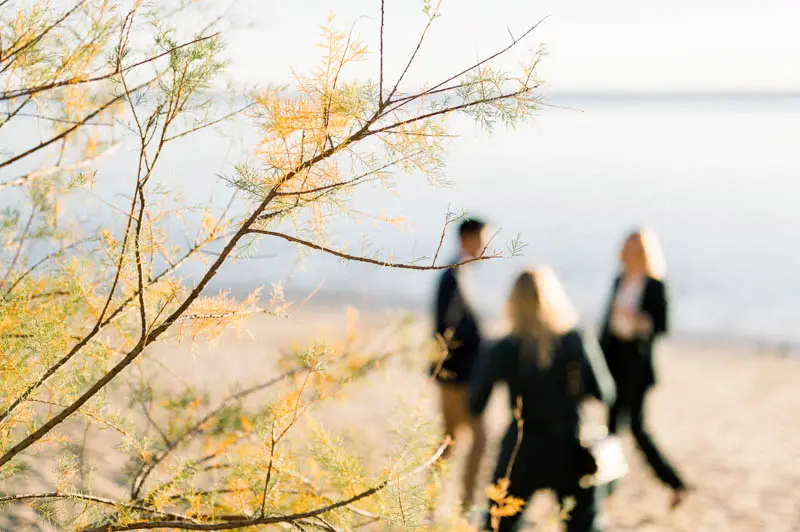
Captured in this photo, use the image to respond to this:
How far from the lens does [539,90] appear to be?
1.77 m

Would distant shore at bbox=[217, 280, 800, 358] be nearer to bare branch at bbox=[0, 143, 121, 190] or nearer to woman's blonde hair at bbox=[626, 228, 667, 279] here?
woman's blonde hair at bbox=[626, 228, 667, 279]

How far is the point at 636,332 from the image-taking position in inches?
201

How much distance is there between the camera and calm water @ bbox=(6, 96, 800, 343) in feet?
9.87

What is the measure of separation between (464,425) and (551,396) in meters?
1.62

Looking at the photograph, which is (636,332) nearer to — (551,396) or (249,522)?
(551,396)

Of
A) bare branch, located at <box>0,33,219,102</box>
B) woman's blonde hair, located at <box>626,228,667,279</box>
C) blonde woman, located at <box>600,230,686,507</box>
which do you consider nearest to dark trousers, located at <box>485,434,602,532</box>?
blonde woman, located at <box>600,230,686,507</box>

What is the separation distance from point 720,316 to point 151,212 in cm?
1753

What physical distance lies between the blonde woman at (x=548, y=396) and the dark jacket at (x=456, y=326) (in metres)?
0.97

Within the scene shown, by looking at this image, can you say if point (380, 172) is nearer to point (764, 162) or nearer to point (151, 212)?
point (151, 212)

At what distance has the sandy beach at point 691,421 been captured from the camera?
571 cm

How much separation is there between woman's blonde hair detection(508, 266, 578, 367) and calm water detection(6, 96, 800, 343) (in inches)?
17.6

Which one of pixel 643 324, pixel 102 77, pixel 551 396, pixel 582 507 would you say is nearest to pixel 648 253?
pixel 643 324

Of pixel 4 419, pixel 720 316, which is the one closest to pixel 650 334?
pixel 4 419

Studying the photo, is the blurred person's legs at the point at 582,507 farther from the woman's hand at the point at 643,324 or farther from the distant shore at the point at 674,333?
the distant shore at the point at 674,333
